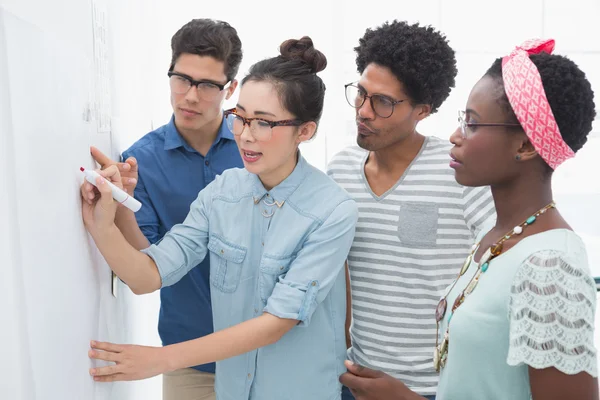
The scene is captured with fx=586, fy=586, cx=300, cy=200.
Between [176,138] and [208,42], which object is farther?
[176,138]

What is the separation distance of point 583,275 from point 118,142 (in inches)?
45.6

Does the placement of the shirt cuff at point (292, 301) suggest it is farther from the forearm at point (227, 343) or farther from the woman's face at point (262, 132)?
the woman's face at point (262, 132)

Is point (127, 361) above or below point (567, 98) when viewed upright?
below

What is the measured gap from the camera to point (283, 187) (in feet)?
4.25

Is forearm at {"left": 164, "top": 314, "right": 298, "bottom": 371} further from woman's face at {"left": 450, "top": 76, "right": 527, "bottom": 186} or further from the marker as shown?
woman's face at {"left": 450, "top": 76, "right": 527, "bottom": 186}

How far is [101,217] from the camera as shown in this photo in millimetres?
1107

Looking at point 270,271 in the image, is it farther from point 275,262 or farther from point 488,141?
point 488,141

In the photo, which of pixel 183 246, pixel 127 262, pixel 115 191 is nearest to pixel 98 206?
pixel 115 191

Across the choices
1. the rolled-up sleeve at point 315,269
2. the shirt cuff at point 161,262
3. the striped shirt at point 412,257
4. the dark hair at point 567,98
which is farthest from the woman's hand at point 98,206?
the dark hair at point 567,98

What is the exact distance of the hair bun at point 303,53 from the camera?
4.29ft

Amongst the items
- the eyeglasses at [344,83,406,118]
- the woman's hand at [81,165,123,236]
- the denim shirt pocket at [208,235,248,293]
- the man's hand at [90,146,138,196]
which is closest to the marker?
the woman's hand at [81,165,123,236]

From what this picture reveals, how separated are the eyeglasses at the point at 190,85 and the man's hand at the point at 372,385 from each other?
2.50ft

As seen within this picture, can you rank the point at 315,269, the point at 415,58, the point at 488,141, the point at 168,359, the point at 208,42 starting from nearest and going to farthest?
1. the point at 488,141
2. the point at 168,359
3. the point at 315,269
4. the point at 415,58
5. the point at 208,42

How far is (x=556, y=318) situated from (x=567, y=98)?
0.33m
